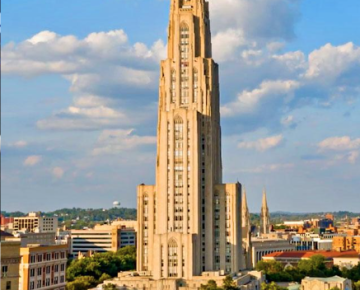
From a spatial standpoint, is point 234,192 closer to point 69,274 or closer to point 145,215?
point 145,215

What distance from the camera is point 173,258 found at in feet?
531

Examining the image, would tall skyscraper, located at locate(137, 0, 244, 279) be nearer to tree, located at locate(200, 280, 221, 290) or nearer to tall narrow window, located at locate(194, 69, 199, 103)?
tall narrow window, located at locate(194, 69, 199, 103)

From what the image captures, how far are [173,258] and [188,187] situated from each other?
59.7 feet

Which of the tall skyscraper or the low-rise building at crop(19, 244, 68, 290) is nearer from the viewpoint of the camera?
the low-rise building at crop(19, 244, 68, 290)

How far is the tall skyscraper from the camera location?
164 meters

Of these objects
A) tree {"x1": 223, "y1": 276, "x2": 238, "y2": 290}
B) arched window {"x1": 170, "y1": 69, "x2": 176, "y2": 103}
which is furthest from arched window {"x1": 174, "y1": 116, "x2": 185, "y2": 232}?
tree {"x1": 223, "y1": 276, "x2": 238, "y2": 290}

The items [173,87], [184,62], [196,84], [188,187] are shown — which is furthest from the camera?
[184,62]

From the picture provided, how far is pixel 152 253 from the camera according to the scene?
171125 mm

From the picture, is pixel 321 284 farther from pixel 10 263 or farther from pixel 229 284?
pixel 10 263

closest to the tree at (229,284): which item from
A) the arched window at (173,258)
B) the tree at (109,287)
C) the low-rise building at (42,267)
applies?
the arched window at (173,258)

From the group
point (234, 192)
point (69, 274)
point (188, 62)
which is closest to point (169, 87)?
point (188, 62)

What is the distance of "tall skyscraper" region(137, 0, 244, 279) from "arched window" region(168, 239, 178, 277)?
9.3 inches

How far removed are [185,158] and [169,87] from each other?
20567mm

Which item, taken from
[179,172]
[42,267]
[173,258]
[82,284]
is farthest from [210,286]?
[82,284]
